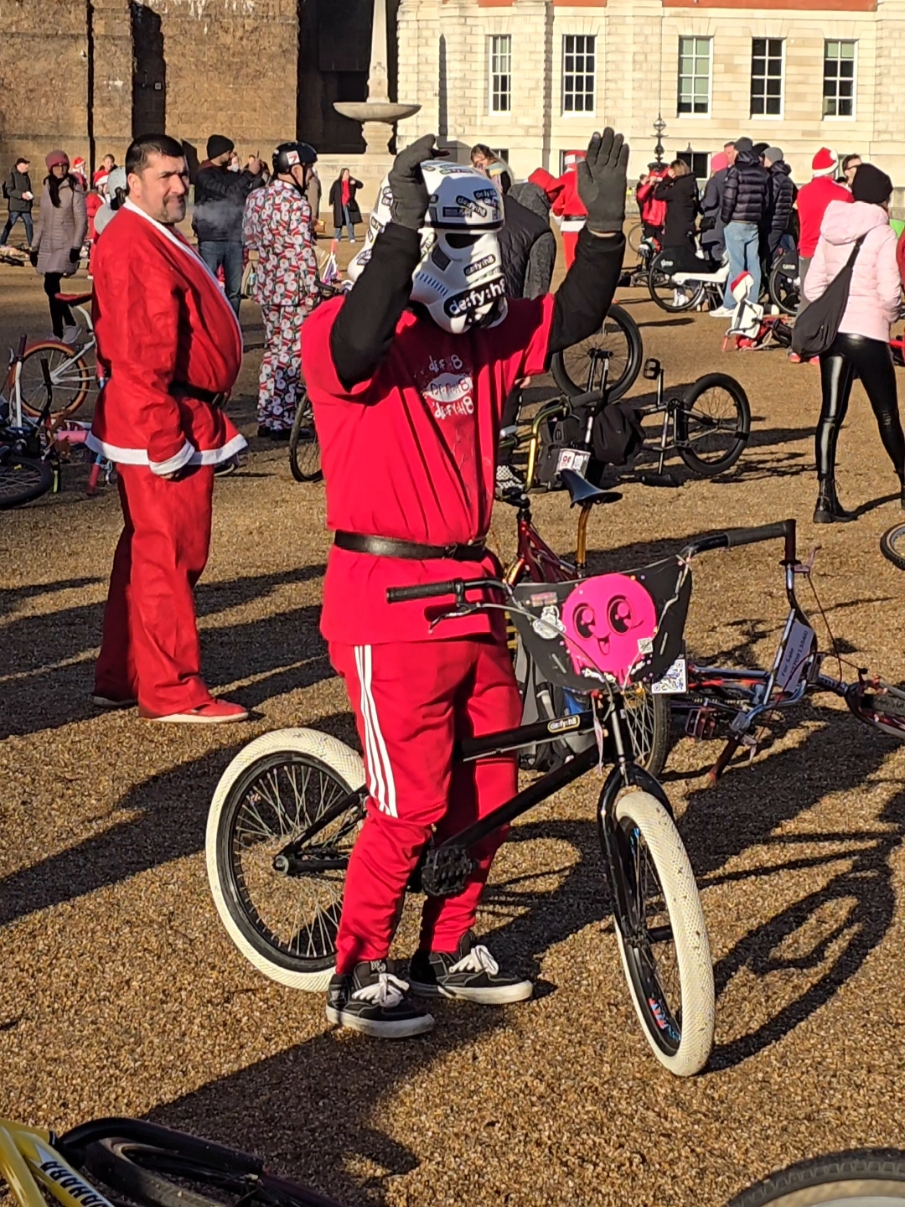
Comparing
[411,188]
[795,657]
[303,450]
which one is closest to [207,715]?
[795,657]

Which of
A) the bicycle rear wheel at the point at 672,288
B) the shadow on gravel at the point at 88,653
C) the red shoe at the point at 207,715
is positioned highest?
the bicycle rear wheel at the point at 672,288

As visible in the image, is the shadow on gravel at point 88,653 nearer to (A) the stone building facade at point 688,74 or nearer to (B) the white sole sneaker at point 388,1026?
(B) the white sole sneaker at point 388,1026

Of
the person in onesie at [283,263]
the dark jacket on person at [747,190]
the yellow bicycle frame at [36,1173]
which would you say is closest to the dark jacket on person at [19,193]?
the dark jacket on person at [747,190]

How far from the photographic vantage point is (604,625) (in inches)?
153

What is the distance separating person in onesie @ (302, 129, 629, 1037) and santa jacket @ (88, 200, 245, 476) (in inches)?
93.5

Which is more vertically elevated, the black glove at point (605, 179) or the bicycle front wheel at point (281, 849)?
the black glove at point (605, 179)

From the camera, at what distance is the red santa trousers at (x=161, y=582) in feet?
21.4

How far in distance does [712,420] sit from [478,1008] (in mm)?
8036

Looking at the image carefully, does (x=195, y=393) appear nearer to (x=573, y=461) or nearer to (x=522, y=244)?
(x=573, y=461)

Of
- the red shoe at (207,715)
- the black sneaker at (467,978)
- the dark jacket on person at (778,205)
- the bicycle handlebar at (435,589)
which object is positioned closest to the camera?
the bicycle handlebar at (435,589)

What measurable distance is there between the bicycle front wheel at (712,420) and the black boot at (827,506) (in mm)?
1501

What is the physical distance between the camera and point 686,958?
12.3ft

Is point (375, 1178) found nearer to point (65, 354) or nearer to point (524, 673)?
point (524, 673)

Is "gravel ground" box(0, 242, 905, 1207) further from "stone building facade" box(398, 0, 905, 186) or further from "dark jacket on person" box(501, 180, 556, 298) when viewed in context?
"stone building facade" box(398, 0, 905, 186)
